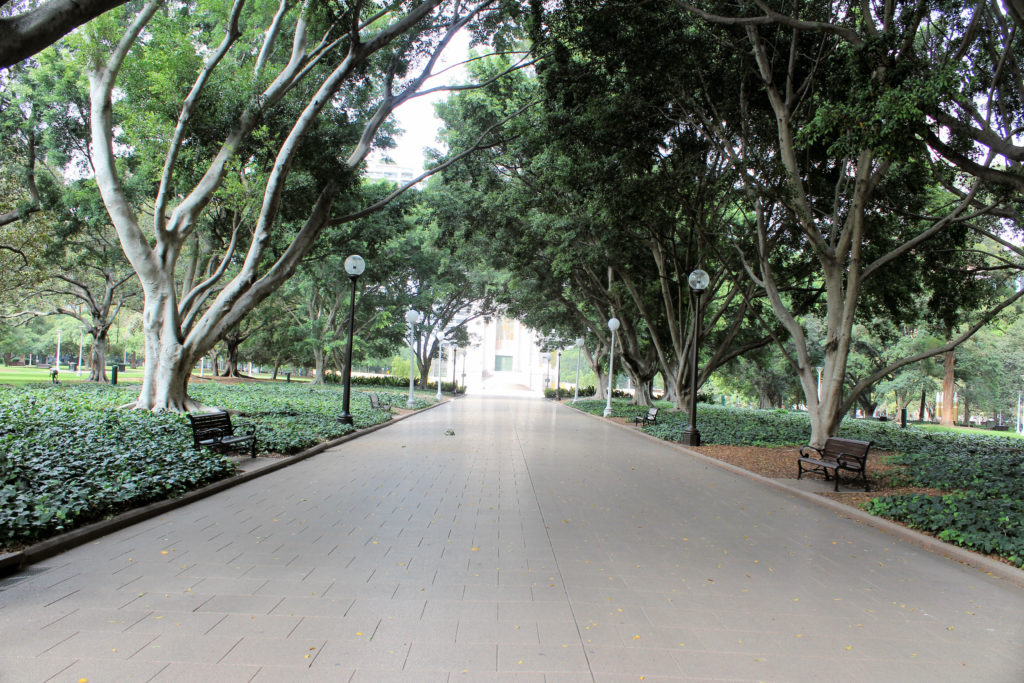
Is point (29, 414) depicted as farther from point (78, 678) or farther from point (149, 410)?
point (78, 678)

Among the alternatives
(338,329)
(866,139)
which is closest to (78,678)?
(866,139)

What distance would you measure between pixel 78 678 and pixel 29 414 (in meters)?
10.1

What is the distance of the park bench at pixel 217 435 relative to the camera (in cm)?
842

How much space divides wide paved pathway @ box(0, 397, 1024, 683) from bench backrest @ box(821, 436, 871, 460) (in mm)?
2103

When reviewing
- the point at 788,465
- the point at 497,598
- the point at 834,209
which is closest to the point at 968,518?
the point at 788,465

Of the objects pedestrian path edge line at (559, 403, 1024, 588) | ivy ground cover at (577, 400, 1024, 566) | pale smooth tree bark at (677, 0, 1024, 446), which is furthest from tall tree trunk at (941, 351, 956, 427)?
pedestrian path edge line at (559, 403, 1024, 588)

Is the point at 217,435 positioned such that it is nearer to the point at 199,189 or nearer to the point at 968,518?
the point at 199,189

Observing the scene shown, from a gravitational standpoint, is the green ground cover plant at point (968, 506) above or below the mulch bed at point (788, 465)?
above

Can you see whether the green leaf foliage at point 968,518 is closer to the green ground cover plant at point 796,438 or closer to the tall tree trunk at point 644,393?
the green ground cover plant at point 796,438

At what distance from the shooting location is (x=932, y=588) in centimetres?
475

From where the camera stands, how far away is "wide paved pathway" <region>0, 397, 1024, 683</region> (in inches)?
124

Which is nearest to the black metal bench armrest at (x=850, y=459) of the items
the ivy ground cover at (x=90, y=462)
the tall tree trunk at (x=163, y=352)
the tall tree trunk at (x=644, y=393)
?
the ivy ground cover at (x=90, y=462)

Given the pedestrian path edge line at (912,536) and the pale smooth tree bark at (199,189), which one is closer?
the pedestrian path edge line at (912,536)

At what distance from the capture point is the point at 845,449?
9.18 m
